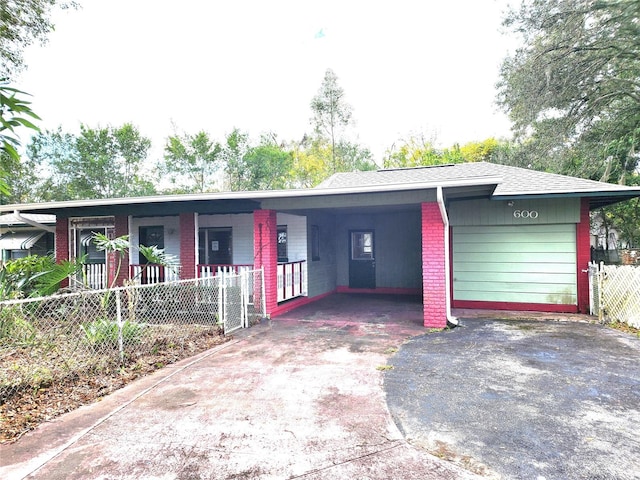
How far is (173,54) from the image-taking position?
62.7 feet

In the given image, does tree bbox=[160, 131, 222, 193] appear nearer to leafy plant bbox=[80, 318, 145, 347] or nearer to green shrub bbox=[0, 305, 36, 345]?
green shrub bbox=[0, 305, 36, 345]

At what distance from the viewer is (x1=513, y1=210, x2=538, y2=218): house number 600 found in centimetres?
767

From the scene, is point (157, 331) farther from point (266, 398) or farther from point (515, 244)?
point (515, 244)

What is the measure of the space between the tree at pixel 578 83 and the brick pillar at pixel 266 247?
30.7ft

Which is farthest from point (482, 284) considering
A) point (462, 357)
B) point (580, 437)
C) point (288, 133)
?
point (288, 133)

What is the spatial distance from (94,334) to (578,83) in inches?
556

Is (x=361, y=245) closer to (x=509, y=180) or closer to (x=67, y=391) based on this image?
(x=509, y=180)

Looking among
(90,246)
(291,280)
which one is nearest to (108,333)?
(291,280)

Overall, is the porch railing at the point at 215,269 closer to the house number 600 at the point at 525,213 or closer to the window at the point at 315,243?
the window at the point at 315,243

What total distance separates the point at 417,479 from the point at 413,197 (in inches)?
188

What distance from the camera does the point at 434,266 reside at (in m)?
6.39

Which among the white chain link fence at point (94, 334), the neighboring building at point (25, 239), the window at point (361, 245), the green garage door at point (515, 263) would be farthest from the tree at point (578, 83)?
the neighboring building at point (25, 239)

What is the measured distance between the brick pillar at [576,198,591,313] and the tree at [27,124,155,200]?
25.8 metres

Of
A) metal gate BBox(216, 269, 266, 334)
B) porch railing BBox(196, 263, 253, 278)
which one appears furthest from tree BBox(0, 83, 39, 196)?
porch railing BBox(196, 263, 253, 278)
